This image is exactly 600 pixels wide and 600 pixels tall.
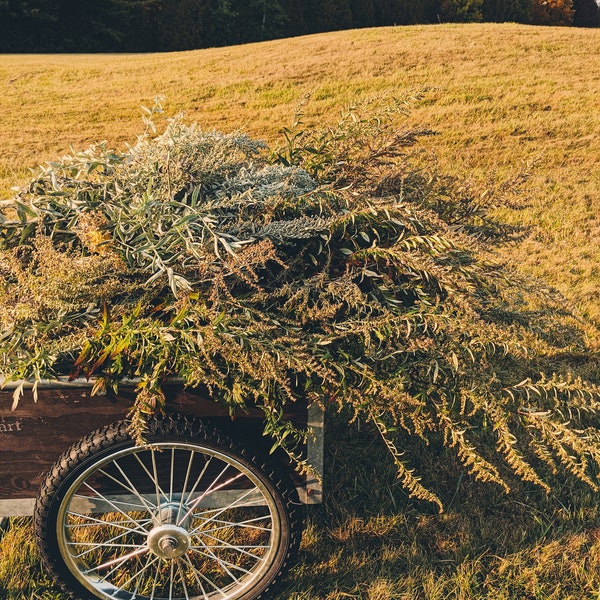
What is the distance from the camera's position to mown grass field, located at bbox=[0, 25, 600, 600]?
2336mm

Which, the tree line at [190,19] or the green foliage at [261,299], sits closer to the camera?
the green foliage at [261,299]

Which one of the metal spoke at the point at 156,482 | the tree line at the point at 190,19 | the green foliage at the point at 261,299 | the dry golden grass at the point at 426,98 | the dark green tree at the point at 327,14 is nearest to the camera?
the green foliage at the point at 261,299

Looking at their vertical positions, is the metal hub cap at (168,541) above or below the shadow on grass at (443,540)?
above

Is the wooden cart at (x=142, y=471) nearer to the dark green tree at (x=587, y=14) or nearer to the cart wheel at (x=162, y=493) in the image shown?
the cart wheel at (x=162, y=493)

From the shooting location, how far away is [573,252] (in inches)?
201

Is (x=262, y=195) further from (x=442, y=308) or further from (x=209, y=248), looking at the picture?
(x=442, y=308)

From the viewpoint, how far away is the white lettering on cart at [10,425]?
182 cm

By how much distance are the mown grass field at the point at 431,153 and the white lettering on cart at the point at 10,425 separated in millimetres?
782

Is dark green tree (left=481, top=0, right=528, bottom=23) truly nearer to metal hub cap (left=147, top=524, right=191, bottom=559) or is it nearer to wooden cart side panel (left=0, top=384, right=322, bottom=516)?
wooden cart side panel (left=0, top=384, right=322, bottom=516)

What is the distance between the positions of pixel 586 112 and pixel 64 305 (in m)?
9.44

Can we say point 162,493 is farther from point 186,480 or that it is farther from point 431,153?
point 431,153

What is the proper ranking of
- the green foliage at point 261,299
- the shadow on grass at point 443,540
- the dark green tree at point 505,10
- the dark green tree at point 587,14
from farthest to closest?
the dark green tree at point 587,14, the dark green tree at point 505,10, the shadow on grass at point 443,540, the green foliage at point 261,299

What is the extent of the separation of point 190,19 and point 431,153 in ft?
72.6

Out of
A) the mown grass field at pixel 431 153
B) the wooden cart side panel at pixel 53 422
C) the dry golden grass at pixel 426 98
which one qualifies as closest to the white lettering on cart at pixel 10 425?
the wooden cart side panel at pixel 53 422
